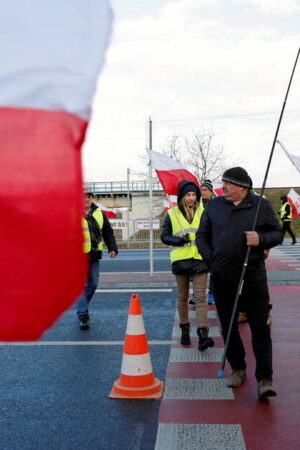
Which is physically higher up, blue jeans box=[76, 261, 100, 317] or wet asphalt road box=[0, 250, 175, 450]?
blue jeans box=[76, 261, 100, 317]

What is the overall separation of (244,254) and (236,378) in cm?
110

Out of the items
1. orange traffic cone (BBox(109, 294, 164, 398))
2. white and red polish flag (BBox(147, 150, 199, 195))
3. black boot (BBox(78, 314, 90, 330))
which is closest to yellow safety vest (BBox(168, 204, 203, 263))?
orange traffic cone (BBox(109, 294, 164, 398))

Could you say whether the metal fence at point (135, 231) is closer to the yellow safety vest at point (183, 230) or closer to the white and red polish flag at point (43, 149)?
the yellow safety vest at point (183, 230)

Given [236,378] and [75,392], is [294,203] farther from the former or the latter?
[75,392]

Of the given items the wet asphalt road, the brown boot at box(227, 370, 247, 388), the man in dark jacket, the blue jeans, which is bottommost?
the wet asphalt road

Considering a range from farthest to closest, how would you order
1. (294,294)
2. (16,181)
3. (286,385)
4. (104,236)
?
(294,294) < (104,236) < (286,385) < (16,181)

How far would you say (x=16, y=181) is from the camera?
1630mm

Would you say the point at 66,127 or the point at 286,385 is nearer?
the point at 66,127

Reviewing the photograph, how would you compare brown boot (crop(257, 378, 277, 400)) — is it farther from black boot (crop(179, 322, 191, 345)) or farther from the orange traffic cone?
black boot (crop(179, 322, 191, 345))

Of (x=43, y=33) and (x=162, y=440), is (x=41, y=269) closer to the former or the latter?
(x=43, y=33)

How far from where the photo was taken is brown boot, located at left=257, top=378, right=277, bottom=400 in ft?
16.1

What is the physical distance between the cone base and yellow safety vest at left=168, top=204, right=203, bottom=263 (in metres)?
1.94

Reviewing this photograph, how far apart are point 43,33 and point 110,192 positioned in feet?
194

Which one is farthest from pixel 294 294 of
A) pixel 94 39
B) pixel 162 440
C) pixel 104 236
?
pixel 94 39
